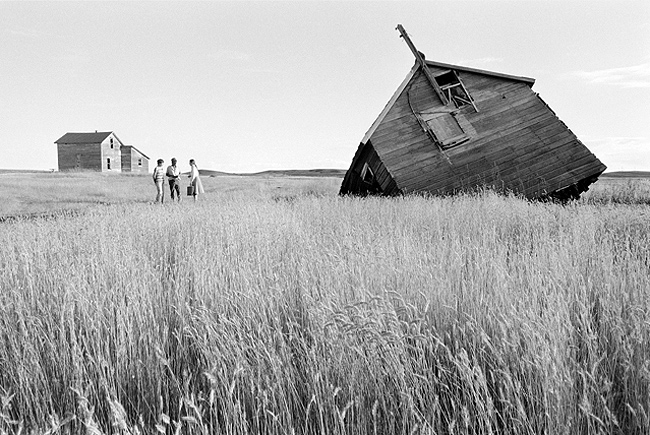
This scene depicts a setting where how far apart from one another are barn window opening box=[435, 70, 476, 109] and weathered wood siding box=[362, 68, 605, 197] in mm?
294

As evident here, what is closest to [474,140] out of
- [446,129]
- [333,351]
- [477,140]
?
[477,140]

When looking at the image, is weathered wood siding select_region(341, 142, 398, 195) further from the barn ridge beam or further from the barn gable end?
the barn ridge beam

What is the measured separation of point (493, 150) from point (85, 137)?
66.2 metres

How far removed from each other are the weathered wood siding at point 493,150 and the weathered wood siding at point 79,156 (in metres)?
60.5

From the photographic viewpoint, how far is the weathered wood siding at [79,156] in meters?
68.7

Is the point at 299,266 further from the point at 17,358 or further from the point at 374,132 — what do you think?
the point at 374,132

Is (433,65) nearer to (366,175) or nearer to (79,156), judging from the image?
(366,175)

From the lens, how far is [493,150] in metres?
16.9

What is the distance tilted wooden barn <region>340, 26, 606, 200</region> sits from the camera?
54.9 feet

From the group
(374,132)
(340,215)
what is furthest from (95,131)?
(340,215)

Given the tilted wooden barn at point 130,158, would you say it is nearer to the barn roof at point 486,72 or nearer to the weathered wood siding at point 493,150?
the weathered wood siding at point 493,150

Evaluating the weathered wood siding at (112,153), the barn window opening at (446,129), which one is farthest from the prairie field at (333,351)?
the weathered wood siding at (112,153)

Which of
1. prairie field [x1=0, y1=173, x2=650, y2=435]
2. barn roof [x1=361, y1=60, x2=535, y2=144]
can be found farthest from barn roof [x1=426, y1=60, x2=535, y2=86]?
prairie field [x1=0, y1=173, x2=650, y2=435]

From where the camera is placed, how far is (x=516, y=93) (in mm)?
17453
